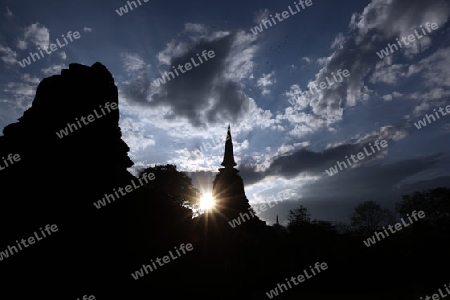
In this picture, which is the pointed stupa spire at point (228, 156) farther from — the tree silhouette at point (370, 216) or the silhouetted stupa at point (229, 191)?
the tree silhouette at point (370, 216)

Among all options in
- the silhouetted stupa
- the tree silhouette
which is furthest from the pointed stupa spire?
the tree silhouette

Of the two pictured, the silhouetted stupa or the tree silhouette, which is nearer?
the silhouetted stupa

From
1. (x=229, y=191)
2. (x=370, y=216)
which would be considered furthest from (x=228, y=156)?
(x=370, y=216)

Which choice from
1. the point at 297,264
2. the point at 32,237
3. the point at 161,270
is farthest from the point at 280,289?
the point at 32,237

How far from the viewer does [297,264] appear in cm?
2084

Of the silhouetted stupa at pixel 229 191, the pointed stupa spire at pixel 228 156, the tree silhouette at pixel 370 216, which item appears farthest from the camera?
the tree silhouette at pixel 370 216

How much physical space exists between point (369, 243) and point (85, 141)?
32975mm

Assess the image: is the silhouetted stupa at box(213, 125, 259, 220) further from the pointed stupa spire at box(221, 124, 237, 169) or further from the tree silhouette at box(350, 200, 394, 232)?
the tree silhouette at box(350, 200, 394, 232)

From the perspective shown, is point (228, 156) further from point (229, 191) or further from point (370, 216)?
point (370, 216)

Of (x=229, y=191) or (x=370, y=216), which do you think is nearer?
(x=229, y=191)

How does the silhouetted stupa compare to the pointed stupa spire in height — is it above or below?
below

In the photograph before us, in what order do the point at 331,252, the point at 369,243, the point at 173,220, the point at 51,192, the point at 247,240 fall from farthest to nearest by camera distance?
1. the point at 369,243
2. the point at 247,240
3. the point at 331,252
4. the point at 173,220
5. the point at 51,192

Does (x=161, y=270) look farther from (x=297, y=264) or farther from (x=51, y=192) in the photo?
(x=297, y=264)

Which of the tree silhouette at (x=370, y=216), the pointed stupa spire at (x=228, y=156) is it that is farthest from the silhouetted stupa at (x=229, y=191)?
the tree silhouette at (x=370, y=216)
